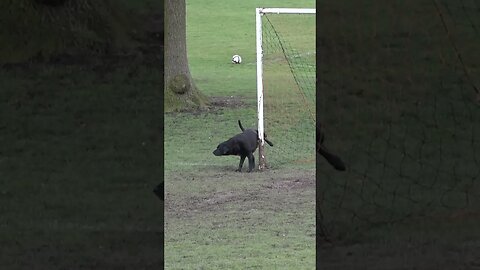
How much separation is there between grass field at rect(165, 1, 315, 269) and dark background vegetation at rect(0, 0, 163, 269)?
2.93 metres

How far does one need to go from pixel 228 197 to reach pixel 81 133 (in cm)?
559

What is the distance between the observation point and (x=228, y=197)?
266 inches

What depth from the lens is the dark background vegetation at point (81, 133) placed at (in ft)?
3.79

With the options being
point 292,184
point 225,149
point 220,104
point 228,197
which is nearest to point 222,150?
point 225,149

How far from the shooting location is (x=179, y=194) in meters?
6.90

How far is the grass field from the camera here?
4.61m
